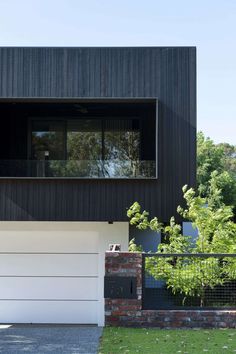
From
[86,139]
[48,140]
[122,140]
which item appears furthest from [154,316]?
[48,140]

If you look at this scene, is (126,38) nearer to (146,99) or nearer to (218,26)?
(218,26)

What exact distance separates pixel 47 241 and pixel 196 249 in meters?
4.15

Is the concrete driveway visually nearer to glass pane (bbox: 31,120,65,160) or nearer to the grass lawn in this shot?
the grass lawn

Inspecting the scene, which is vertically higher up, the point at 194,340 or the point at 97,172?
the point at 97,172

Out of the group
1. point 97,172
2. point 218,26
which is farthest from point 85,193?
point 218,26

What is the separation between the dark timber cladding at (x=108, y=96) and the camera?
38.5ft

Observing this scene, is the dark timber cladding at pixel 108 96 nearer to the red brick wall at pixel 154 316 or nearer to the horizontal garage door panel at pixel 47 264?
the horizontal garage door panel at pixel 47 264

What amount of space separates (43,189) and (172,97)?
12.0 ft

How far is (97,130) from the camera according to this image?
44.7ft

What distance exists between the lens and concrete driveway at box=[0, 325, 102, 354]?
25.5 feet

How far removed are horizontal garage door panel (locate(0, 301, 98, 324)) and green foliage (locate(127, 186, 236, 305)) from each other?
10.2 feet

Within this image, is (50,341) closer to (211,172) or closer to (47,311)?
(47,311)

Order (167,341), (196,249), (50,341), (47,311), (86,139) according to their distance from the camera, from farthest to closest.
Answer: (86,139) → (47,311) → (196,249) → (50,341) → (167,341)

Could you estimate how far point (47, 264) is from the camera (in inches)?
521
